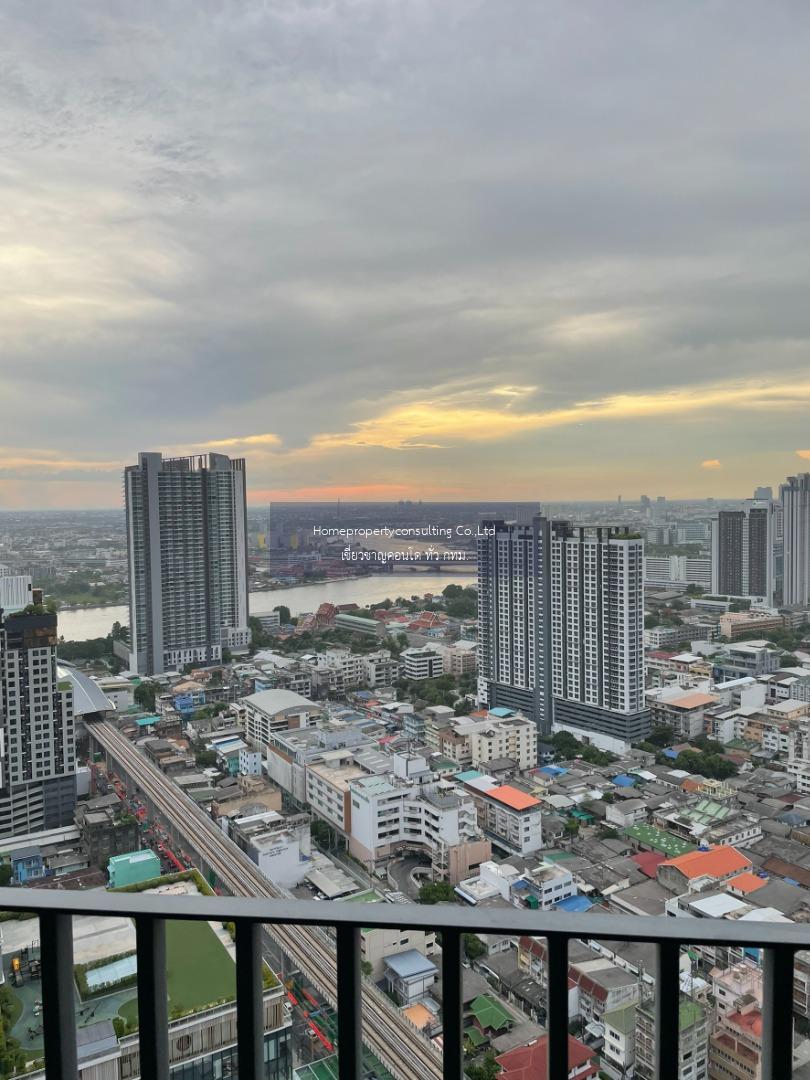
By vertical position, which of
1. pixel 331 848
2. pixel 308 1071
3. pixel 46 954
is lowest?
pixel 331 848

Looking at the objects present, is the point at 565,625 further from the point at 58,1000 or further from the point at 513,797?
the point at 58,1000

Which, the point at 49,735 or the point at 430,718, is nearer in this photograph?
the point at 49,735

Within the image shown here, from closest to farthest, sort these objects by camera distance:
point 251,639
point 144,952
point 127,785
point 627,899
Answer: point 144,952, point 627,899, point 127,785, point 251,639

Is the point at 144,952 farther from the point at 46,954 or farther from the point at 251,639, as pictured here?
the point at 251,639

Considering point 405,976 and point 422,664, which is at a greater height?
point 405,976

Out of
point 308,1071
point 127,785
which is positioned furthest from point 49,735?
point 308,1071

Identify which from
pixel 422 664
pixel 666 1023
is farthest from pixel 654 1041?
pixel 422 664
